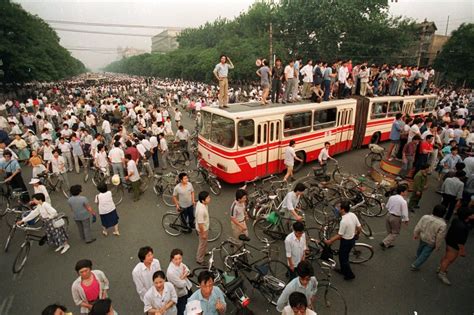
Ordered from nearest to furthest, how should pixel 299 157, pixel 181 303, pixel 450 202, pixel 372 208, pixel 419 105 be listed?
pixel 181 303 → pixel 450 202 → pixel 372 208 → pixel 299 157 → pixel 419 105

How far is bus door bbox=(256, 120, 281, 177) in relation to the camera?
30.5 feet

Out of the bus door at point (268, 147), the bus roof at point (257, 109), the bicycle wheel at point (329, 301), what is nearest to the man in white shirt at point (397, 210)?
the bicycle wheel at point (329, 301)

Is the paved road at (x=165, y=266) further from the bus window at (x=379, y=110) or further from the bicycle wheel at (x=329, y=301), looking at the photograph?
the bus window at (x=379, y=110)

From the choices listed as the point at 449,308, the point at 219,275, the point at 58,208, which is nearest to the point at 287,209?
the point at 219,275

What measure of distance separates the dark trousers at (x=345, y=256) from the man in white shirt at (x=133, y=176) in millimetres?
6611

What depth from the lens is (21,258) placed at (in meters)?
6.18

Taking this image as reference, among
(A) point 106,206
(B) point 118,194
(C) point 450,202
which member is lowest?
(B) point 118,194

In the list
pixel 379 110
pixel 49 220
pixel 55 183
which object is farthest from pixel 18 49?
pixel 379 110

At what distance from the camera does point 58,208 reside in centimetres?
885

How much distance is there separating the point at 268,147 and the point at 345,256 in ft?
16.4

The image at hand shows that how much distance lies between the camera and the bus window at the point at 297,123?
996cm

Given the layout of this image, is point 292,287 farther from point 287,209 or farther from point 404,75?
point 404,75

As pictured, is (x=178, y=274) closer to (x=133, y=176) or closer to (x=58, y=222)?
(x=58, y=222)

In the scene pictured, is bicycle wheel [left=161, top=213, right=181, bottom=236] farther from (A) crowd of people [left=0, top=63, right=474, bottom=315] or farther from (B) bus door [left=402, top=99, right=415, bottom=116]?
(B) bus door [left=402, top=99, right=415, bottom=116]
